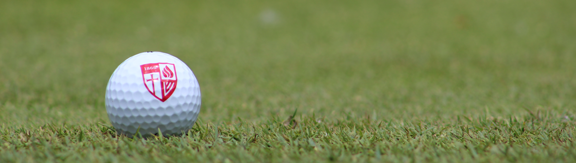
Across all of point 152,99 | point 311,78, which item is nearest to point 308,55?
point 311,78

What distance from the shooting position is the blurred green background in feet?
11.8

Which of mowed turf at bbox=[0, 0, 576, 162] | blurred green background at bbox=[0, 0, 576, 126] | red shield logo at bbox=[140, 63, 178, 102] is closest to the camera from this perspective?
mowed turf at bbox=[0, 0, 576, 162]

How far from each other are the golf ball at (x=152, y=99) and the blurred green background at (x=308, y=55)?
2.69 feet

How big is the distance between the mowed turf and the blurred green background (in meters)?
0.03

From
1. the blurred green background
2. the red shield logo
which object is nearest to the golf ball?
the red shield logo

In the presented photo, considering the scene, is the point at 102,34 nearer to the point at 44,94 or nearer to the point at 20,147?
the point at 44,94

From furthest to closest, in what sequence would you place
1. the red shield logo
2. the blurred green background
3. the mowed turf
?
the blurred green background → the red shield logo → the mowed turf

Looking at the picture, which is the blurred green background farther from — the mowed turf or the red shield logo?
the red shield logo

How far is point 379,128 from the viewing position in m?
2.34

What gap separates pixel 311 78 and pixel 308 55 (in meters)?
1.44

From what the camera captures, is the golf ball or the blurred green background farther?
the blurred green background

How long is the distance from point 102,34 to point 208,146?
20.4ft

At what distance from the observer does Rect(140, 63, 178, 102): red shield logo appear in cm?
208

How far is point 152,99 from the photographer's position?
82.7 inches
